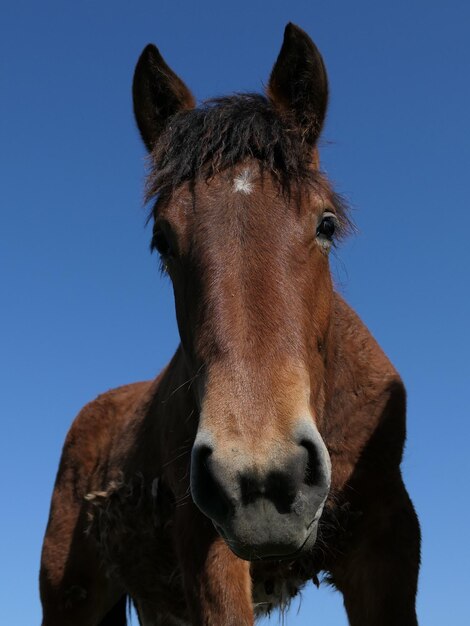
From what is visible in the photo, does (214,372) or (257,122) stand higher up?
(257,122)

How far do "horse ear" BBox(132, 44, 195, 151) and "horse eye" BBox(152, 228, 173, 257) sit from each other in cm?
87

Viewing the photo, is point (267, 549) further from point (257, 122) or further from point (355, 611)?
point (257, 122)

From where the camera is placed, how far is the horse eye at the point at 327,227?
211 inches

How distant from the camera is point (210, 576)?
5.46 meters

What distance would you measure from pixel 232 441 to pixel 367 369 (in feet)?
7.43

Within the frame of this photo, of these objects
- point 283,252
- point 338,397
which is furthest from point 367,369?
point 283,252

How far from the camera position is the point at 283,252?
16.1 ft

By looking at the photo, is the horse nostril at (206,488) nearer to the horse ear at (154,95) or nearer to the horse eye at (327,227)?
the horse eye at (327,227)

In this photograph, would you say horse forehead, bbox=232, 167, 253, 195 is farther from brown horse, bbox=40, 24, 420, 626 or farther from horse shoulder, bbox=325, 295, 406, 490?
horse shoulder, bbox=325, 295, 406, 490

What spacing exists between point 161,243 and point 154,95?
117cm

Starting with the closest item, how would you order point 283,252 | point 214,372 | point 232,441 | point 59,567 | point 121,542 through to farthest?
point 232,441 < point 214,372 < point 283,252 < point 121,542 < point 59,567

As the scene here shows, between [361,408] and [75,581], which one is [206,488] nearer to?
[361,408]

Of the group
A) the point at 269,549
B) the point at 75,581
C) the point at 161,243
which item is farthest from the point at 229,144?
the point at 75,581

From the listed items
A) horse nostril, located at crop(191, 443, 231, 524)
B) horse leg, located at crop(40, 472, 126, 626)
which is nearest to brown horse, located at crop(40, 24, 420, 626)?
horse nostril, located at crop(191, 443, 231, 524)
